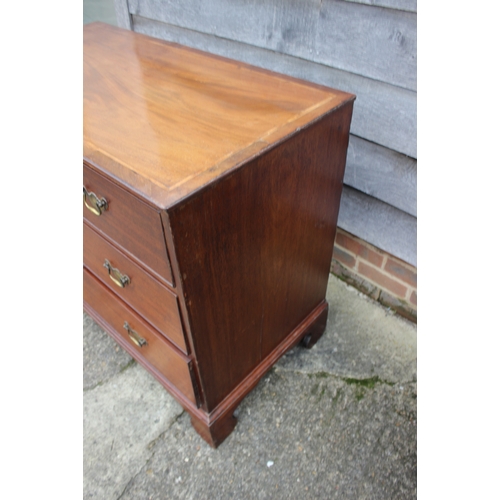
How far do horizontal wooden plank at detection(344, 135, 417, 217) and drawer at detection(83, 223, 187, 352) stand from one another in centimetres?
78

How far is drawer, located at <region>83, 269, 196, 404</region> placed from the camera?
1.02 metres

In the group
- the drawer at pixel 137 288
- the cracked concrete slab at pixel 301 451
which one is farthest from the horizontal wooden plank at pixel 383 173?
the drawer at pixel 137 288

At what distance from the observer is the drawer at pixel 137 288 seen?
2.85 feet

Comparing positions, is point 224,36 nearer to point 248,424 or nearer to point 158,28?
point 158,28

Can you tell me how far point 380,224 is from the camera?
1.39 metres

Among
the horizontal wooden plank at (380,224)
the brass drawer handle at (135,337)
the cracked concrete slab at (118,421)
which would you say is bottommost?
the cracked concrete slab at (118,421)

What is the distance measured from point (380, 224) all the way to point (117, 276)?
34.3 inches

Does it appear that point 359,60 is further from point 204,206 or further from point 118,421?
point 118,421

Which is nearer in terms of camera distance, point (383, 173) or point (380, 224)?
point (383, 173)

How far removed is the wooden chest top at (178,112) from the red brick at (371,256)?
0.70 m

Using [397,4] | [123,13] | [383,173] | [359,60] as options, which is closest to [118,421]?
[383,173]

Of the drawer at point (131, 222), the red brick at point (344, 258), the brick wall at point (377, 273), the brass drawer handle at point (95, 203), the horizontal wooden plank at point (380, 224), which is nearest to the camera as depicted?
the drawer at point (131, 222)

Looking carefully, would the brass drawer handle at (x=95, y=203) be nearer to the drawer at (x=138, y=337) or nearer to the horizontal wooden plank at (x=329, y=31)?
Answer: the drawer at (x=138, y=337)

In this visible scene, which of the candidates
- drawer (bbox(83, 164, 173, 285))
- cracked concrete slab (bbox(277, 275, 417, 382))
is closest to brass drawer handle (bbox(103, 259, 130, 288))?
drawer (bbox(83, 164, 173, 285))
